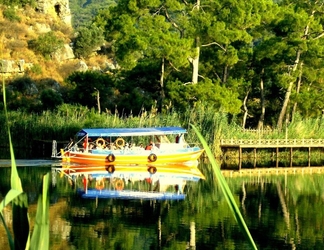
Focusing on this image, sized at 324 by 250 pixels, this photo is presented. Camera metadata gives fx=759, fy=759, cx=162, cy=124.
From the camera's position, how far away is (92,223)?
55.8ft

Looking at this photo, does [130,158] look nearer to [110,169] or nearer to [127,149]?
[127,149]

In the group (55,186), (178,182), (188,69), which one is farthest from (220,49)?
(55,186)

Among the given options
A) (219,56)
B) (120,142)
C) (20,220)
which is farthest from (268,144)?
(20,220)

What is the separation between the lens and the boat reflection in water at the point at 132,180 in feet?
73.2

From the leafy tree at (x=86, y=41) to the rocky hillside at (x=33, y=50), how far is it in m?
0.52

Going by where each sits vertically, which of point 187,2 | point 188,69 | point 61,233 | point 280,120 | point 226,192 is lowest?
point 61,233

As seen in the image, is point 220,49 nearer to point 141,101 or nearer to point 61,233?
point 141,101

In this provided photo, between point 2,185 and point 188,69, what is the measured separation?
16433 millimetres

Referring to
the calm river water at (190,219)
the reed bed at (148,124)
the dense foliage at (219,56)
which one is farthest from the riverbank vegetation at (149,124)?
the calm river water at (190,219)

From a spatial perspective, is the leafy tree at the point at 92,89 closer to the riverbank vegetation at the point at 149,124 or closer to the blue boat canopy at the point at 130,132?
the riverbank vegetation at the point at 149,124

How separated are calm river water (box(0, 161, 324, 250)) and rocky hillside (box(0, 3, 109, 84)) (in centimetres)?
2713

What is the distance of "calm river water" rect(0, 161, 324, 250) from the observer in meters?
15.0

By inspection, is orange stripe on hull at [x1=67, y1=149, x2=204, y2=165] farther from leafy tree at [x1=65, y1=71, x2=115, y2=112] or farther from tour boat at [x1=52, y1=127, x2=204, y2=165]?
leafy tree at [x1=65, y1=71, x2=115, y2=112]

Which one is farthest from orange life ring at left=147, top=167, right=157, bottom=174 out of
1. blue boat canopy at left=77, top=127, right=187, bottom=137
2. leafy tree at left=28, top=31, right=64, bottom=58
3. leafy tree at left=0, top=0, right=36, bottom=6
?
leafy tree at left=0, top=0, right=36, bottom=6
